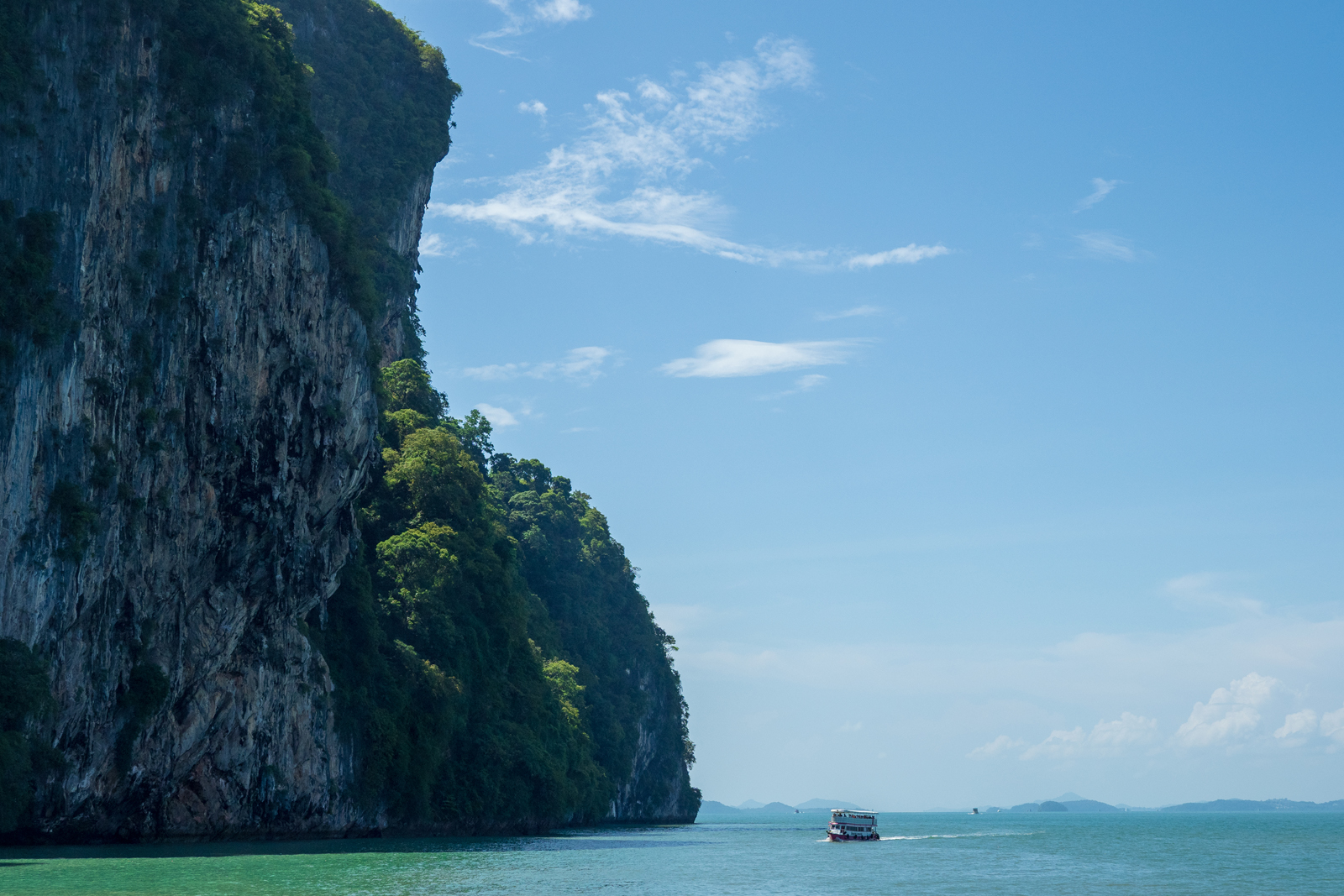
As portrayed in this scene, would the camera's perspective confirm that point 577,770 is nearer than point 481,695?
No

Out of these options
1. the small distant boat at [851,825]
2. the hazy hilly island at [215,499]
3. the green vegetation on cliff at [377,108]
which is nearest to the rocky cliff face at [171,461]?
the hazy hilly island at [215,499]

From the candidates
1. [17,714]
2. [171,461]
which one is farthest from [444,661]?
[17,714]

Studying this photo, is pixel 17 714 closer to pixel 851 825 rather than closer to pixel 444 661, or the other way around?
pixel 444 661

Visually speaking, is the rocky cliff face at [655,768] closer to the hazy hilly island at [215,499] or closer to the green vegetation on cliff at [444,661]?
the green vegetation on cliff at [444,661]

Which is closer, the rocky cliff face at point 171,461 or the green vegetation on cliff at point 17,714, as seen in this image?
the green vegetation on cliff at point 17,714

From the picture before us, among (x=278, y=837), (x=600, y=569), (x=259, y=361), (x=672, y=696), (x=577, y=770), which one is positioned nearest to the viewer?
(x=259, y=361)

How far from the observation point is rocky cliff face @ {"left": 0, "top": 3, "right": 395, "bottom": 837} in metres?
32.8

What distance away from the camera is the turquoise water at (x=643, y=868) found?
28.2 metres

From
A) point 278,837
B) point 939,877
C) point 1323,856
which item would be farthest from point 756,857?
point 1323,856

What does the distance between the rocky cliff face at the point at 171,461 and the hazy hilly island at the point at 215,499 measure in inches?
3.9

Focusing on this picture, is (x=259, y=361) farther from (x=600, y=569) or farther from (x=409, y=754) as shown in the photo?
(x=600, y=569)

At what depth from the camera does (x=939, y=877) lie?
140ft

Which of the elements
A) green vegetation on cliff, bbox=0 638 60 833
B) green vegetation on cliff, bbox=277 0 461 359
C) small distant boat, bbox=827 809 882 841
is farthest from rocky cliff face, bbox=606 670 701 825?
green vegetation on cliff, bbox=0 638 60 833

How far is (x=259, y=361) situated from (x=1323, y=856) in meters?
56.9
